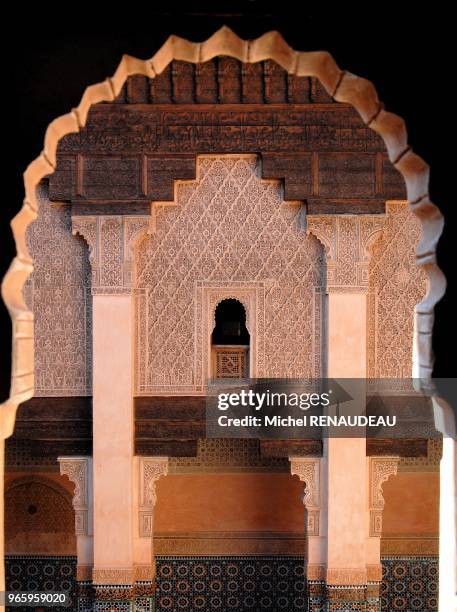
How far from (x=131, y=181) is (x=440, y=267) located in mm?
4109

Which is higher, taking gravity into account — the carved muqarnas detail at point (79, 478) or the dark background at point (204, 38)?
the dark background at point (204, 38)

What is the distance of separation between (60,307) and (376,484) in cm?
328

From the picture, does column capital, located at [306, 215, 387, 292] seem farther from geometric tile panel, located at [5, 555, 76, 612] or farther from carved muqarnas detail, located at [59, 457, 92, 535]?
geometric tile panel, located at [5, 555, 76, 612]

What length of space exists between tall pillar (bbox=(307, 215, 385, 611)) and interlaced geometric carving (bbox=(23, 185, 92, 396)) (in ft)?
7.04

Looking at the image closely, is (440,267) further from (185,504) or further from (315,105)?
(185,504)

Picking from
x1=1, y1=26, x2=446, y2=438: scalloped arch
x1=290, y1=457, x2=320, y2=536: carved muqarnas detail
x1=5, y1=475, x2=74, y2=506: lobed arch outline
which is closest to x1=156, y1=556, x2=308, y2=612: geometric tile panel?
x1=5, y1=475, x2=74, y2=506: lobed arch outline

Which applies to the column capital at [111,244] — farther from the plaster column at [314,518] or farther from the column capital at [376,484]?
the column capital at [376,484]

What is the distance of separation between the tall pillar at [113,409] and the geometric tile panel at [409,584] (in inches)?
106

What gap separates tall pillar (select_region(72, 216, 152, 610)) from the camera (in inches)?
233

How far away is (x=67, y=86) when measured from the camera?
83.0 inches

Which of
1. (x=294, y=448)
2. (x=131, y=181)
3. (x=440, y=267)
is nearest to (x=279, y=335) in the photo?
(x=294, y=448)

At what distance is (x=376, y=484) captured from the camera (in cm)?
603

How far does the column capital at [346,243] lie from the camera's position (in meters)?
5.90

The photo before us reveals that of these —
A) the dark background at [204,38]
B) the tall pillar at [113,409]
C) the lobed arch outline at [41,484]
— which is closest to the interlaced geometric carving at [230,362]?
the tall pillar at [113,409]
